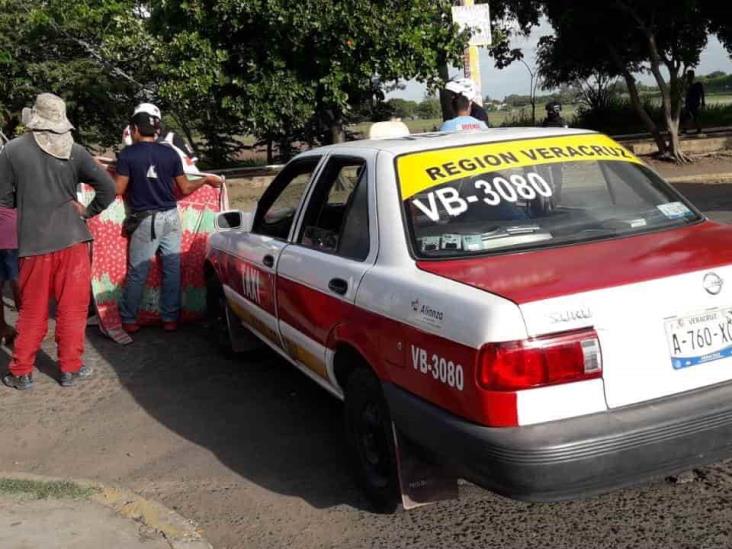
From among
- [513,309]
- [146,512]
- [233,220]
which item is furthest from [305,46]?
[513,309]

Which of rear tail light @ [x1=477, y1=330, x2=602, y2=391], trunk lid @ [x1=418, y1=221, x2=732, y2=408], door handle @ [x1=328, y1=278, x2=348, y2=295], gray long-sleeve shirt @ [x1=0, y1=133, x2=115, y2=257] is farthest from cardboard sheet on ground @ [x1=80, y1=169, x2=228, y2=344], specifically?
rear tail light @ [x1=477, y1=330, x2=602, y2=391]

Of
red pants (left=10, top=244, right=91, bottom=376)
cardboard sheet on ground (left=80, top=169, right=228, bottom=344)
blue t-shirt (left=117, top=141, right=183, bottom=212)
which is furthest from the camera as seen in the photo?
cardboard sheet on ground (left=80, top=169, right=228, bottom=344)

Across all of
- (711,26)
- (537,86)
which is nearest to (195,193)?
(711,26)

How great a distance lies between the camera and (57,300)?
5672 millimetres

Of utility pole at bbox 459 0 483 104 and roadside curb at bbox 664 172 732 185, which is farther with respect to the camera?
roadside curb at bbox 664 172 732 185

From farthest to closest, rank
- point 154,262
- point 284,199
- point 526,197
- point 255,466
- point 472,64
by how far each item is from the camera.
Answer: point 472,64
point 154,262
point 284,199
point 255,466
point 526,197

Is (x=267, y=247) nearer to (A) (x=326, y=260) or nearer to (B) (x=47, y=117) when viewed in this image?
(A) (x=326, y=260)

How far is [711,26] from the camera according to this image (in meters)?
19.4

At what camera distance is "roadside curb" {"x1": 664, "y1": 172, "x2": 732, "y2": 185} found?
52.7ft

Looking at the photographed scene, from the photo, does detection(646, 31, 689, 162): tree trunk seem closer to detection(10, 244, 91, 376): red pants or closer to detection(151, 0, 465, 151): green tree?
detection(151, 0, 465, 151): green tree

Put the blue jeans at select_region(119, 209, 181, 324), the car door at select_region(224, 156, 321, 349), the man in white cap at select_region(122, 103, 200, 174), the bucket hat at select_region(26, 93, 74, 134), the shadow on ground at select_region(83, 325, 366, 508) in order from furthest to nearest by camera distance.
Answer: the man in white cap at select_region(122, 103, 200, 174) → the blue jeans at select_region(119, 209, 181, 324) → the bucket hat at select_region(26, 93, 74, 134) → the car door at select_region(224, 156, 321, 349) → the shadow on ground at select_region(83, 325, 366, 508)

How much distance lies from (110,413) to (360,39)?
975cm

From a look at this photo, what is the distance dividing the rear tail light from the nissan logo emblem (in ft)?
1.73

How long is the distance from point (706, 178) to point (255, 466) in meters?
14.5
